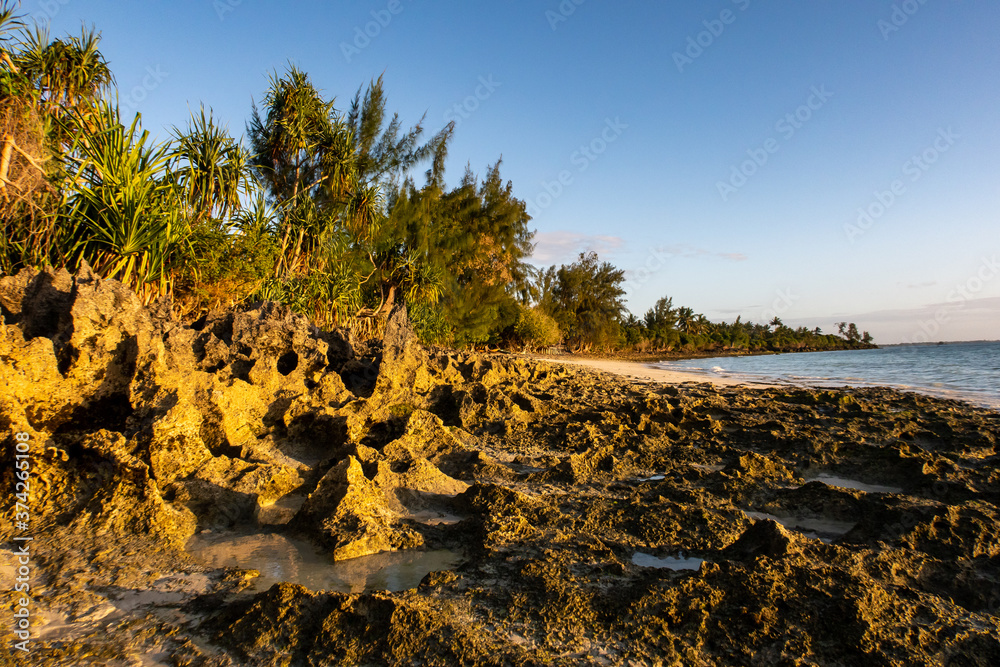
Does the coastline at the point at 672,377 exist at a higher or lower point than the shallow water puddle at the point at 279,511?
higher

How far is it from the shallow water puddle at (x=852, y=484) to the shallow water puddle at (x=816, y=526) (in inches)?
35.4

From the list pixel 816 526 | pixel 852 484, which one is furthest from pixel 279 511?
pixel 852 484

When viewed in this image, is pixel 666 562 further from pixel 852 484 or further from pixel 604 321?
pixel 604 321

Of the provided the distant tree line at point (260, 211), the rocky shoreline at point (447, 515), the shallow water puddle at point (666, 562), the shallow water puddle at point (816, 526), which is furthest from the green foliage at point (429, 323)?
the shallow water puddle at point (666, 562)

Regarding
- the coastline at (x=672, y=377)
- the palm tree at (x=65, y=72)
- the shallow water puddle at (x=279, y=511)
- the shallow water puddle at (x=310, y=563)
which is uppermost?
the palm tree at (x=65, y=72)

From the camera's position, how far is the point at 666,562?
271 cm

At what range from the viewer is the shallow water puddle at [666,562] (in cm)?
264

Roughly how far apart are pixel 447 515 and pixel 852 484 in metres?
3.45

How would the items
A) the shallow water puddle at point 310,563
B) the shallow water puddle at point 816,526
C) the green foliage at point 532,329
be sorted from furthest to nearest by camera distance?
Result: the green foliage at point 532,329
the shallow water puddle at point 816,526
the shallow water puddle at point 310,563

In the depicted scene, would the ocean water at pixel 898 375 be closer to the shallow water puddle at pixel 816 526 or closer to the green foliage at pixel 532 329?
the green foliage at pixel 532 329

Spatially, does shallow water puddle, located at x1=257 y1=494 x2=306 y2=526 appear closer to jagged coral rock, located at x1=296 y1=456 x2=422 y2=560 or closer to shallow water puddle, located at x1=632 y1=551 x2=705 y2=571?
jagged coral rock, located at x1=296 y1=456 x2=422 y2=560

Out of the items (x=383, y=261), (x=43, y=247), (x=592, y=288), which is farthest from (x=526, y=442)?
(x=592, y=288)

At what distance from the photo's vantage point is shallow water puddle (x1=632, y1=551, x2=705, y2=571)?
2645 millimetres

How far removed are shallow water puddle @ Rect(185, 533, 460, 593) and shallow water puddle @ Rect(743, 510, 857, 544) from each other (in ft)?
6.83
